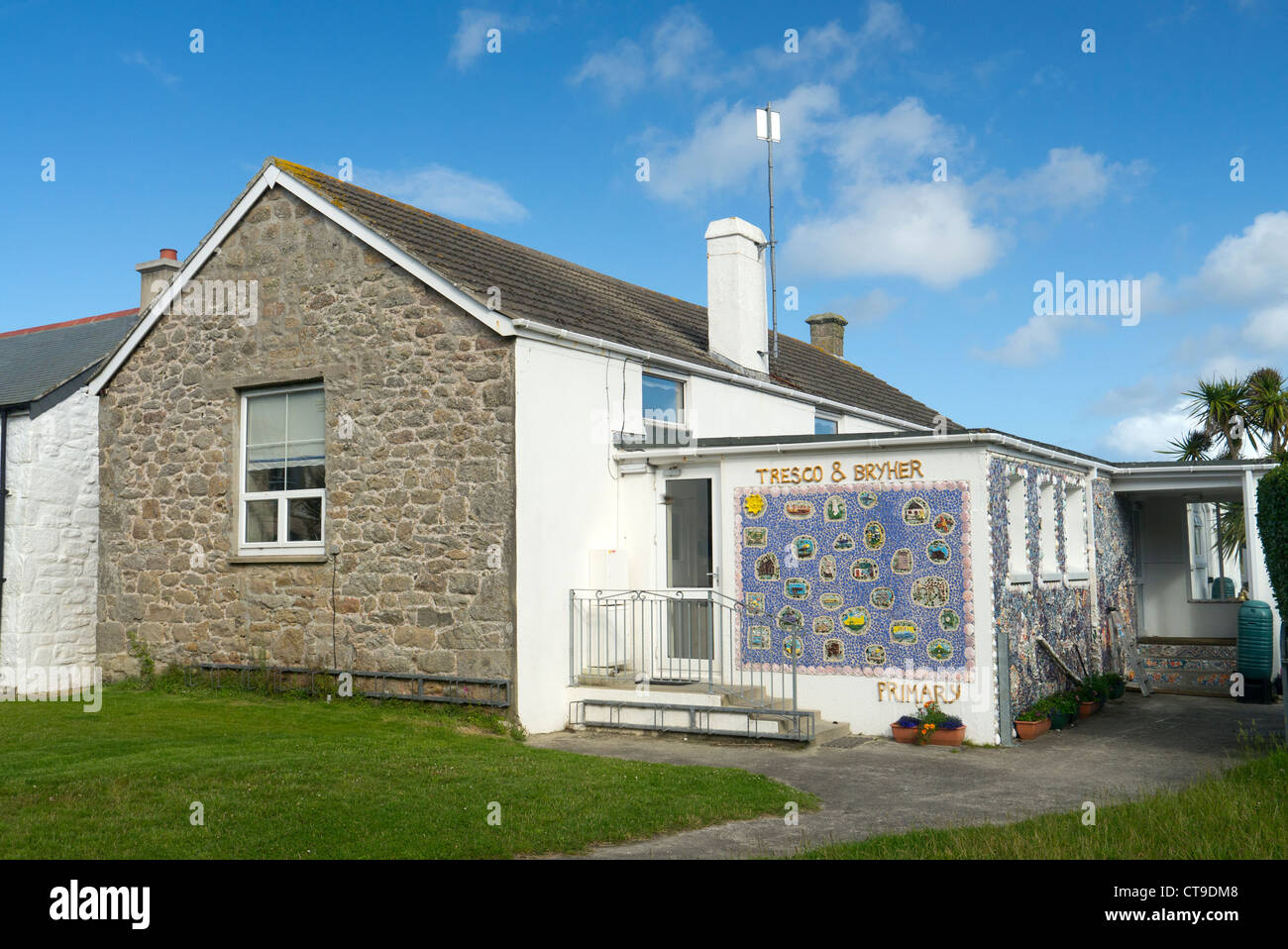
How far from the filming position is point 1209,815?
7293mm

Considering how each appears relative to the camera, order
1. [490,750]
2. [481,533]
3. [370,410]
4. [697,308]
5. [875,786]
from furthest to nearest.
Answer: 1. [697,308]
2. [370,410]
3. [481,533]
4. [490,750]
5. [875,786]

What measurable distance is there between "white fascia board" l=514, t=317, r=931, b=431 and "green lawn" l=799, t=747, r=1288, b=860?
23.1ft

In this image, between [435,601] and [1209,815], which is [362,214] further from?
[1209,815]

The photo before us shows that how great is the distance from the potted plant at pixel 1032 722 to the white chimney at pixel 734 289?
23.0ft

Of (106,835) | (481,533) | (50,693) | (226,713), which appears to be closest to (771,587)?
(481,533)

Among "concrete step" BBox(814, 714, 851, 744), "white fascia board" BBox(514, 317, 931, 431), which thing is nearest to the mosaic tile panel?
"concrete step" BBox(814, 714, 851, 744)

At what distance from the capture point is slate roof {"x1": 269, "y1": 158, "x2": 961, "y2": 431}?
13.6 metres

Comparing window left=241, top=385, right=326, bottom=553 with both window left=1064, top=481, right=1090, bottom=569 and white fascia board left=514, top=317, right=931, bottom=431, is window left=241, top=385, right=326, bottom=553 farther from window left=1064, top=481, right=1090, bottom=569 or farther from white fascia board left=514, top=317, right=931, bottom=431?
window left=1064, top=481, right=1090, bottom=569

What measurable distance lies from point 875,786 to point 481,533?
5073 mm

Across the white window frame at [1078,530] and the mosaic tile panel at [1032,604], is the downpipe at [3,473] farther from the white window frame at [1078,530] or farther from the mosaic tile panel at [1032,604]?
the white window frame at [1078,530]

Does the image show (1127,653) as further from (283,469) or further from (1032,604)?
(283,469)

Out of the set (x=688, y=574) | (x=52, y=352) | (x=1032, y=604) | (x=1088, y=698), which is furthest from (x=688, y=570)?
(x=52, y=352)

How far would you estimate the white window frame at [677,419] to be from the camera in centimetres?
1470

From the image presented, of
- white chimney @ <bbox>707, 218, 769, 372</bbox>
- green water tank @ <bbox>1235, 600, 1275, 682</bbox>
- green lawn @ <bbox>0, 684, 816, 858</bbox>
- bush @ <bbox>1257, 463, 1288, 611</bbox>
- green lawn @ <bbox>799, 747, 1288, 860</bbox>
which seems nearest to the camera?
green lawn @ <bbox>799, 747, 1288, 860</bbox>
